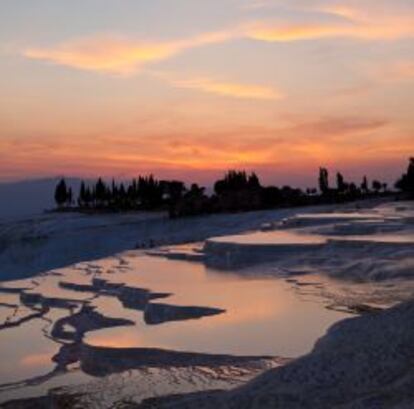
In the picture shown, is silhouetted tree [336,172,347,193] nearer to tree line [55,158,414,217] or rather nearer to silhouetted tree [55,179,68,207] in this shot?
tree line [55,158,414,217]

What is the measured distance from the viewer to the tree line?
184 feet

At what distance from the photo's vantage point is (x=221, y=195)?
59.5m

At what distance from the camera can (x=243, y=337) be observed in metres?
11.8

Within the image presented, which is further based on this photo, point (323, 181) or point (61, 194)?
point (61, 194)

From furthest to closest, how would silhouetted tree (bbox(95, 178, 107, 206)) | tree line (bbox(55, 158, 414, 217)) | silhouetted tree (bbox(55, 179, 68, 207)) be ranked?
1. silhouetted tree (bbox(55, 179, 68, 207))
2. silhouetted tree (bbox(95, 178, 107, 206))
3. tree line (bbox(55, 158, 414, 217))

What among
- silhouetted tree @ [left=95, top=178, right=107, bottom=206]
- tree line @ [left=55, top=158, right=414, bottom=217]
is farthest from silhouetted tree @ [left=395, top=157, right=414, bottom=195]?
silhouetted tree @ [left=95, top=178, right=107, bottom=206]

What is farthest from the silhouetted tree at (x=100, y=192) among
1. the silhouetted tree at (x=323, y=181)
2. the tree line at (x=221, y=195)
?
the silhouetted tree at (x=323, y=181)

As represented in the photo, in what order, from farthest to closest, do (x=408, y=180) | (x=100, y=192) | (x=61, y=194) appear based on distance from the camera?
(x=61, y=194), (x=100, y=192), (x=408, y=180)

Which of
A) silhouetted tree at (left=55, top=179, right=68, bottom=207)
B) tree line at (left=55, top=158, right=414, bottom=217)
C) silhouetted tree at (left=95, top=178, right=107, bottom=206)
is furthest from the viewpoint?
silhouetted tree at (left=55, top=179, right=68, bottom=207)

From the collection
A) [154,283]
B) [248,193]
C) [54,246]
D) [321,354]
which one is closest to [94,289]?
[154,283]

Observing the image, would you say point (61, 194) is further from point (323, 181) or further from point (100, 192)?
point (323, 181)

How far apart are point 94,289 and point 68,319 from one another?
4050 millimetres

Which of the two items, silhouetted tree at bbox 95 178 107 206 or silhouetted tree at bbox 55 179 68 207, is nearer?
silhouetted tree at bbox 95 178 107 206

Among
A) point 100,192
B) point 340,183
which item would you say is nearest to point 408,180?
point 340,183
